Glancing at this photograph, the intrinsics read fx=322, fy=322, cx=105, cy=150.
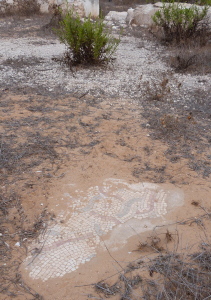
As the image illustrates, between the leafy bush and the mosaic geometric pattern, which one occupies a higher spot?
the leafy bush

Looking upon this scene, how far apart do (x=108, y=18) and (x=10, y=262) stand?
32.0 ft

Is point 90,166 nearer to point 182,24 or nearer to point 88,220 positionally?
point 88,220

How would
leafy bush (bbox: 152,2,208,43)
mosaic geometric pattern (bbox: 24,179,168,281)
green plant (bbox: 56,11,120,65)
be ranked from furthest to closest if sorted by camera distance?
leafy bush (bbox: 152,2,208,43) < green plant (bbox: 56,11,120,65) < mosaic geometric pattern (bbox: 24,179,168,281)

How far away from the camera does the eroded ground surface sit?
7.89 ft

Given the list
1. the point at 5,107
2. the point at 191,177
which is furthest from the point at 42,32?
the point at 191,177

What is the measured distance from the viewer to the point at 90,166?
345 cm

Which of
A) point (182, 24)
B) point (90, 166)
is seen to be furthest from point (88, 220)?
point (182, 24)

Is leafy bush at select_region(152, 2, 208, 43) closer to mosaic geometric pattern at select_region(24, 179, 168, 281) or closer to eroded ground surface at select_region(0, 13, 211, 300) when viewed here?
eroded ground surface at select_region(0, 13, 211, 300)

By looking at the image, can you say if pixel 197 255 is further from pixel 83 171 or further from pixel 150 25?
pixel 150 25

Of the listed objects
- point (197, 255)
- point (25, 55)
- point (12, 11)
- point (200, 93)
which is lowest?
point (197, 255)

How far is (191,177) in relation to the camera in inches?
132

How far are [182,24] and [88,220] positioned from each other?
20.6 feet

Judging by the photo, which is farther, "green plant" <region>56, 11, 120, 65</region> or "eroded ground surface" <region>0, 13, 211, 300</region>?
"green plant" <region>56, 11, 120, 65</region>

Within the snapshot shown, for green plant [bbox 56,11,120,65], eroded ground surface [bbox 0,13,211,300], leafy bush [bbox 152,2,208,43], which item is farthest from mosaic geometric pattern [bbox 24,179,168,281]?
leafy bush [bbox 152,2,208,43]
